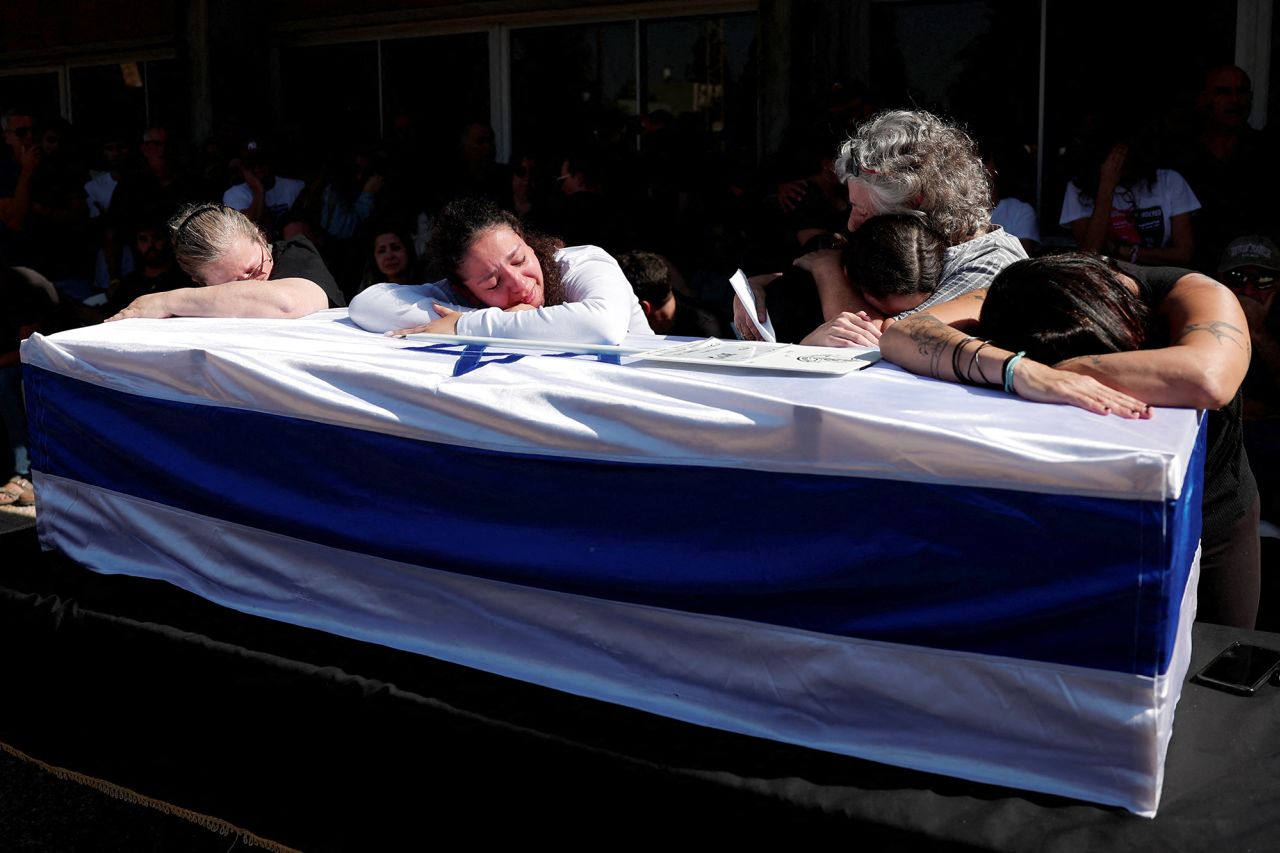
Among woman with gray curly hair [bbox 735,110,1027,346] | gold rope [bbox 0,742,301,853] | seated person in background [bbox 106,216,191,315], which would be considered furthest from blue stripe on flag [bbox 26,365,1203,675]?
seated person in background [bbox 106,216,191,315]

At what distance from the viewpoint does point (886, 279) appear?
2209 mm

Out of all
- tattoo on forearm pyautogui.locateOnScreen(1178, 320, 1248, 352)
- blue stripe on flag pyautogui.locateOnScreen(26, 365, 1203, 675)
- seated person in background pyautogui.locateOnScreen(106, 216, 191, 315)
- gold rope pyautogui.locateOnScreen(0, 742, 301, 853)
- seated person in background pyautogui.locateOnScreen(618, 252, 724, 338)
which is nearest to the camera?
blue stripe on flag pyautogui.locateOnScreen(26, 365, 1203, 675)

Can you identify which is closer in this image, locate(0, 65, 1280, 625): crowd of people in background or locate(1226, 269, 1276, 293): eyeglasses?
locate(0, 65, 1280, 625): crowd of people in background

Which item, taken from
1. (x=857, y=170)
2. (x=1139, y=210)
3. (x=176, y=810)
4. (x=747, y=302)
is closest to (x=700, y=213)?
(x=1139, y=210)

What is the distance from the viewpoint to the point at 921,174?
2309 millimetres

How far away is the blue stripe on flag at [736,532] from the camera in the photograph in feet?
4.22

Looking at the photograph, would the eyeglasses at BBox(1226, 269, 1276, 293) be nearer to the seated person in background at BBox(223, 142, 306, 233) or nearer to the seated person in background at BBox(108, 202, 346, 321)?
the seated person in background at BBox(108, 202, 346, 321)

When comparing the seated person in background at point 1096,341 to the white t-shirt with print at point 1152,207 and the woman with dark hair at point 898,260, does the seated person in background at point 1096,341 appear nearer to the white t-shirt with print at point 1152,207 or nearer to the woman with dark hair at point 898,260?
the woman with dark hair at point 898,260

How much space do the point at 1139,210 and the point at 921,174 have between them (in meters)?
2.50

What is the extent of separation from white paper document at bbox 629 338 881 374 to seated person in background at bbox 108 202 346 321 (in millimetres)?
1207

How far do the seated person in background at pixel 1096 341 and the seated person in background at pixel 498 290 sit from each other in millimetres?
791

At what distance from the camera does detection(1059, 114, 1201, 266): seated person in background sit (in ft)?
14.3

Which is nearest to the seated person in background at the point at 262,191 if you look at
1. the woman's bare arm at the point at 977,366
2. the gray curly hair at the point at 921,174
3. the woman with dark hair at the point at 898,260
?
the gray curly hair at the point at 921,174

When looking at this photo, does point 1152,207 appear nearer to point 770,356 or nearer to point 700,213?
point 700,213
